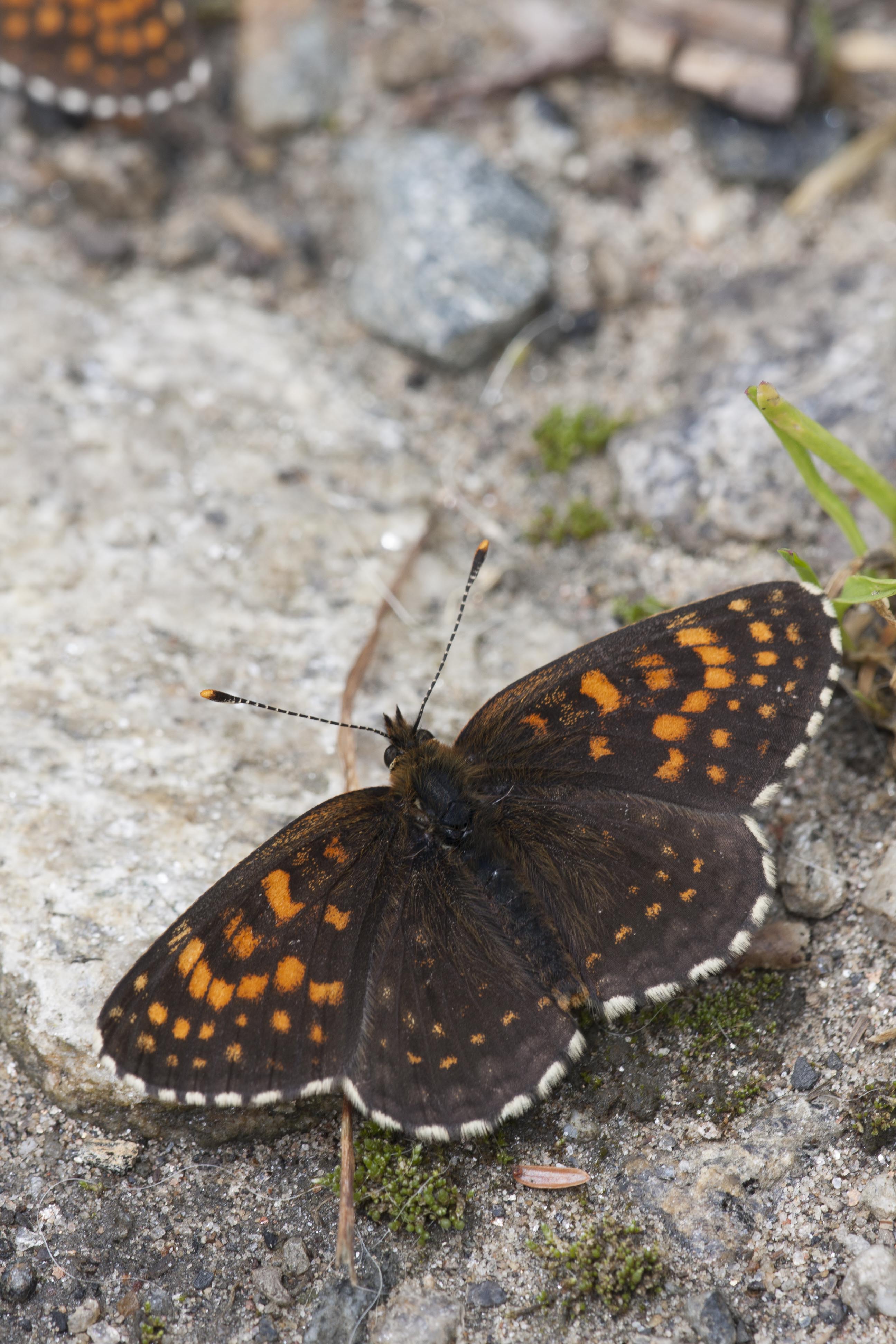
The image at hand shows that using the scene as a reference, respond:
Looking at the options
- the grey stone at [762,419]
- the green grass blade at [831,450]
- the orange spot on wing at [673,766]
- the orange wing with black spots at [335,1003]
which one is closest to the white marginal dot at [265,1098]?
the orange wing with black spots at [335,1003]

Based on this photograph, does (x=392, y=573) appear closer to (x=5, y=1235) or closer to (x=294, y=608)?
(x=294, y=608)

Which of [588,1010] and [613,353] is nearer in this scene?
[588,1010]

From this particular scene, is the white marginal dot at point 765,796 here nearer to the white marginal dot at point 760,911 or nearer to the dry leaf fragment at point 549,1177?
the white marginal dot at point 760,911

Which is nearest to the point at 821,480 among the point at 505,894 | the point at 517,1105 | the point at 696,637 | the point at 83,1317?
the point at 696,637

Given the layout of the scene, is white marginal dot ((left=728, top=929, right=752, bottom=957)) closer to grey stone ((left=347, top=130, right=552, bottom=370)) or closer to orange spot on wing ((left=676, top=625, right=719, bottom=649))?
orange spot on wing ((left=676, top=625, right=719, bottom=649))

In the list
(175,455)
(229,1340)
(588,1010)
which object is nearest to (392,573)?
(175,455)

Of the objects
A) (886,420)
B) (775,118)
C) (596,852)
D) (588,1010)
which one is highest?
(775,118)

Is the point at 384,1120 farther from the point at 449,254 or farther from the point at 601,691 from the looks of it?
the point at 449,254
